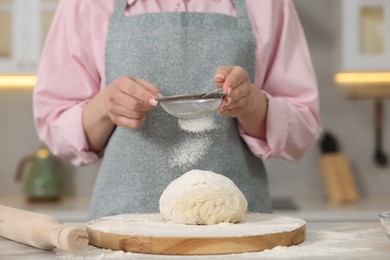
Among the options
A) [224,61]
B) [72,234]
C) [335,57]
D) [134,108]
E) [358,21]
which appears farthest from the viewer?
[335,57]

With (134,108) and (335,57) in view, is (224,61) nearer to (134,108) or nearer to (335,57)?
(134,108)

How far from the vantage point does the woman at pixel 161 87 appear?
126 centimetres

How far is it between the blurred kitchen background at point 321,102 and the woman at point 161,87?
3.64 feet

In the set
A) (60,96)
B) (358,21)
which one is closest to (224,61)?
(60,96)

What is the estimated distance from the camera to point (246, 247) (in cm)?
86

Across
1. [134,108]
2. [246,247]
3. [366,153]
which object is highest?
[134,108]

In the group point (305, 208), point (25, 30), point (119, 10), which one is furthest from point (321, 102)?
point (119, 10)

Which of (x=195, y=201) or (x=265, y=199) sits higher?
(x=195, y=201)

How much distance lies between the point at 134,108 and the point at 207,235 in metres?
0.36

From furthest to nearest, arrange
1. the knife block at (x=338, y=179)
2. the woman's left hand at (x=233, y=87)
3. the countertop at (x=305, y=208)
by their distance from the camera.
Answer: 1. the knife block at (x=338, y=179)
2. the countertop at (x=305, y=208)
3. the woman's left hand at (x=233, y=87)

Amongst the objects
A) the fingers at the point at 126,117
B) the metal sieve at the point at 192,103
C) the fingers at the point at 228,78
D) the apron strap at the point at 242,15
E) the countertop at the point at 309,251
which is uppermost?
the apron strap at the point at 242,15

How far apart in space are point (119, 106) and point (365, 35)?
60.2 inches

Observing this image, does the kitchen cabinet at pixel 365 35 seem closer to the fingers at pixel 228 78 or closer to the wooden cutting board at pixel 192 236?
the fingers at pixel 228 78

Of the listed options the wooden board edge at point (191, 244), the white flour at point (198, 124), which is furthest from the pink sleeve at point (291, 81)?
the wooden board edge at point (191, 244)
